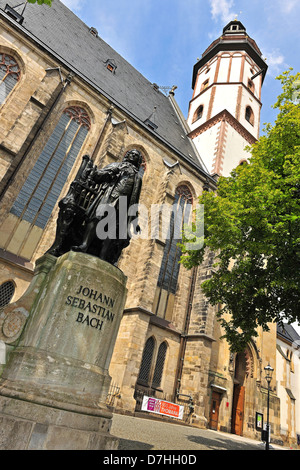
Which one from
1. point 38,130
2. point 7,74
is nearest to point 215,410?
point 38,130

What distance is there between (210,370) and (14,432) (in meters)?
14.3

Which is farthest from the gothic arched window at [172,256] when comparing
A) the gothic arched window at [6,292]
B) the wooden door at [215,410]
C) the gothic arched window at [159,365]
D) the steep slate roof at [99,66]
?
the gothic arched window at [6,292]

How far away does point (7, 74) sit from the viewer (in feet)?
44.0

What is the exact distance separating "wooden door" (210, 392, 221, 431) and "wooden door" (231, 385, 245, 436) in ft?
7.54

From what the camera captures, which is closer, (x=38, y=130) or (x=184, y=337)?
(x=38, y=130)

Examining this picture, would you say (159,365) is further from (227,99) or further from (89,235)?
(227,99)

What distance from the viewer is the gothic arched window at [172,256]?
15707 millimetres

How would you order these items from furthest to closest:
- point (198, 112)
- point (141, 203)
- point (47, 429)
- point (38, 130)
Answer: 1. point (198, 112)
2. point (141, 203)
3. point (38, 130)
4. point (47, 429)

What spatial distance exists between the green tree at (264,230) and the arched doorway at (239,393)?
1042 centimetres

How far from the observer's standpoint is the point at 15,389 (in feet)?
8.97

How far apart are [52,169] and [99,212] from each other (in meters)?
10.7

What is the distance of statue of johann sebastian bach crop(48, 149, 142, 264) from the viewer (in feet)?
12.9
